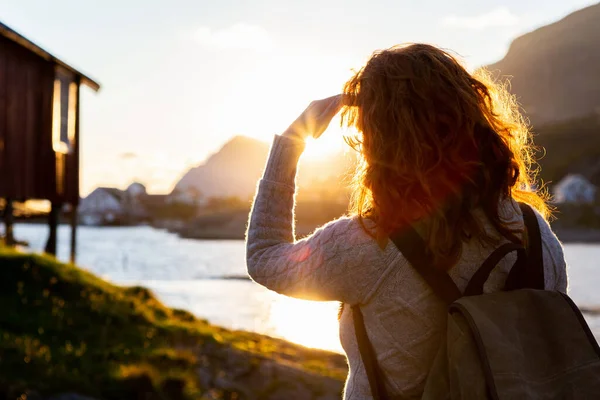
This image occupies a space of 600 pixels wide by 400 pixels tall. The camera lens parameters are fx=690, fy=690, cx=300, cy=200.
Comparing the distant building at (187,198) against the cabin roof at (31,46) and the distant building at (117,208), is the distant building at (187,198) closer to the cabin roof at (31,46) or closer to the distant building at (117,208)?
the distant building at (117,208)

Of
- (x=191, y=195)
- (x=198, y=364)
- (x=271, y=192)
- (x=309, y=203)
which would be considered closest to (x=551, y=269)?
(x=271, y=192)

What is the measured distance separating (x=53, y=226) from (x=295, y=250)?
63.9ft

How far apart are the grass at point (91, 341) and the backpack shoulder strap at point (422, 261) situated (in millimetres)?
5671

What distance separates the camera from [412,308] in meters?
1.70

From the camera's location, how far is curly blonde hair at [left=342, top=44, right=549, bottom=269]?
1.66 m

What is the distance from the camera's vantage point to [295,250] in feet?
5.76

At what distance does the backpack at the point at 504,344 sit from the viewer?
5.06 ft

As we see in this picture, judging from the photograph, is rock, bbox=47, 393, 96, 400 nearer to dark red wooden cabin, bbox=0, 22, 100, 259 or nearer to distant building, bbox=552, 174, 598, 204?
dark red wooden cabin, bbox=0, 22, 100, 259

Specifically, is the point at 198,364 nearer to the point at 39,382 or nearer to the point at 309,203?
the point at 39,382

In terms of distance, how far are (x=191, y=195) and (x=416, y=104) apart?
175 meters

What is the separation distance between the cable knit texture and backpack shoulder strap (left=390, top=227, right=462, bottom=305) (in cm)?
2

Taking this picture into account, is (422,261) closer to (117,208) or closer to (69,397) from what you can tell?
(69,397)

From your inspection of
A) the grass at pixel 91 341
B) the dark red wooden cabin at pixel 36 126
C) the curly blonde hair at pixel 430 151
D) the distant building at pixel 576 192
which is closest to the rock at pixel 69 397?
the grass at pixel 91 341

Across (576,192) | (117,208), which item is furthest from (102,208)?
(576,192)
